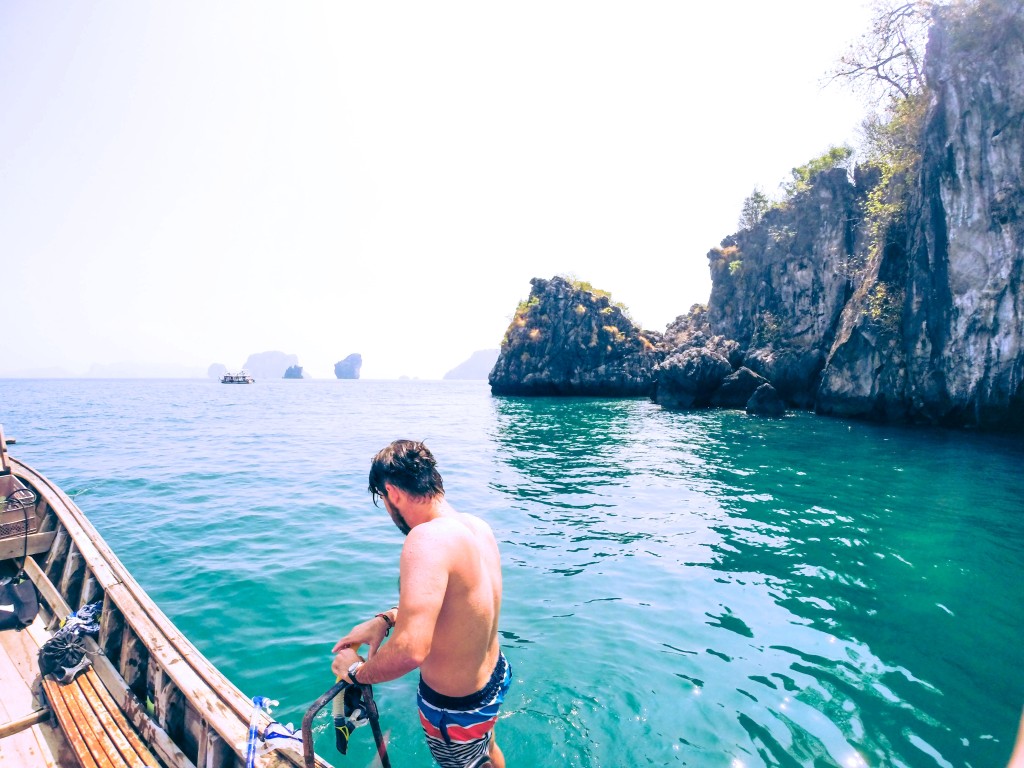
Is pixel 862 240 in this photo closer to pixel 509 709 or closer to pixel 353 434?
pixel 353 434

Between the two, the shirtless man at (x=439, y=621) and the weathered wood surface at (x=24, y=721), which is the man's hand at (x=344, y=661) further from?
the weathered wood surface at (x=24, y=721)

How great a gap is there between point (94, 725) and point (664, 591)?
6.92m

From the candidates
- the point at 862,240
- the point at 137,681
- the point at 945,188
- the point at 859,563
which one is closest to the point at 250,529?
the point at 137,681

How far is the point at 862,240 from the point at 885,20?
15.5 meters

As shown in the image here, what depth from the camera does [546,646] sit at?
6148mm

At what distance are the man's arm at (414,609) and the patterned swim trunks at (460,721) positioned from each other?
0.75 metres

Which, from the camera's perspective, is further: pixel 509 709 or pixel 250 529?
pixel 250 529

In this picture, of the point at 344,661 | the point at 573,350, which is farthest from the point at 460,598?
the point at 573,350

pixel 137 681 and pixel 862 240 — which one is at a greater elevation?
pixel 862 240

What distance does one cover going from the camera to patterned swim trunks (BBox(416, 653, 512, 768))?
10.1ft

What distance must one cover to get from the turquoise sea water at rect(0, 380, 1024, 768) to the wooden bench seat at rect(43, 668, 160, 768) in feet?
4.39

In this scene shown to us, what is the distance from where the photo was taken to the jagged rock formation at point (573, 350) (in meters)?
61.5

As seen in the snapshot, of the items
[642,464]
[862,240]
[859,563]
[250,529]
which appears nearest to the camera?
[859,563]

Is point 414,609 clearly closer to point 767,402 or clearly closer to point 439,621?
point 439,621
